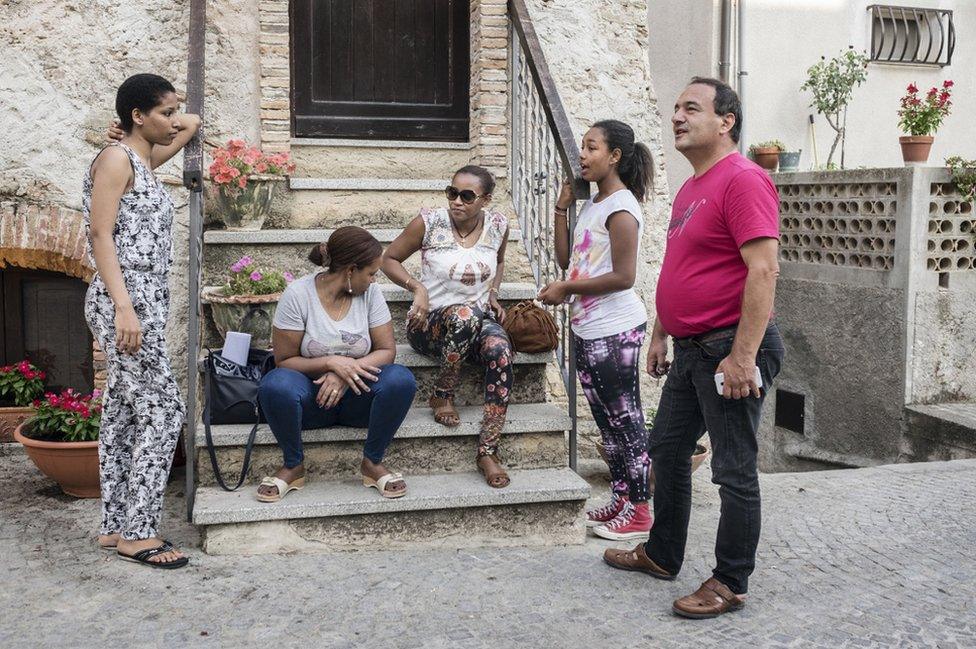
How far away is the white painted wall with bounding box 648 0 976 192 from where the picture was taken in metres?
9.57

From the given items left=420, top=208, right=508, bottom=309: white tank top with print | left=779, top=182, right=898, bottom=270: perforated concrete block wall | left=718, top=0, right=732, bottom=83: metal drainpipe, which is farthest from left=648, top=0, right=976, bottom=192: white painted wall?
left=420, top=208, right=508, bottom=309: white tank top with print

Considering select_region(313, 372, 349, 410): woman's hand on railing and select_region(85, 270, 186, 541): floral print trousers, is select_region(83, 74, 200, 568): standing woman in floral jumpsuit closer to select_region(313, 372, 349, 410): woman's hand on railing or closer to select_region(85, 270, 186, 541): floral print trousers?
select_region(85, 270, 186, 541): floral print trousers

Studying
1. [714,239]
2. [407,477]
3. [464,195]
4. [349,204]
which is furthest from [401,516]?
[349,204]

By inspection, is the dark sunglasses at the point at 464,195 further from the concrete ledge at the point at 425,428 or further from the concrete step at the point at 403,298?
the concrete ledge at the point at 425,428

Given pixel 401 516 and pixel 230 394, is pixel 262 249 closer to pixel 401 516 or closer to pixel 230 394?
pixel 230 394

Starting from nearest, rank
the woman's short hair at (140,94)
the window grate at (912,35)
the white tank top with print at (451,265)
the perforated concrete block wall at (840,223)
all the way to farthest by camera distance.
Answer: the woman's short hair at (140,94) < the white tank top with print at (451,265) < the perforated concrete block wall at (840,223) < the window grate at (912,35)

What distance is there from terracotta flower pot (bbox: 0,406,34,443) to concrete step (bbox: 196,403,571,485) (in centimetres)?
192

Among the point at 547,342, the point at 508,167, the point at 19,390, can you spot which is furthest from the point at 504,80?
the point at 19,390

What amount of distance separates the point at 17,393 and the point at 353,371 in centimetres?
268

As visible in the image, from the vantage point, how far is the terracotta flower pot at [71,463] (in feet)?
14.5

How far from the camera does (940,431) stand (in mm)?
6895

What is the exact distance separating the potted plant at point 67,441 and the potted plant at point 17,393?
845 millimetres

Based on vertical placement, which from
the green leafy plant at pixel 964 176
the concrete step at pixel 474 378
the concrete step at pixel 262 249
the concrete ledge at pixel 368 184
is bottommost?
the concrete step at pixel 474 378

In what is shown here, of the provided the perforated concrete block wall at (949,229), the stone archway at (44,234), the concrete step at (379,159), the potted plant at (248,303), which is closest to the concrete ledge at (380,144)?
the concrete step at (379,159)
